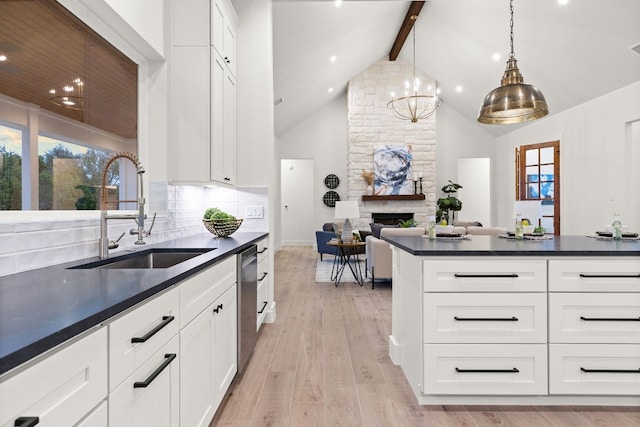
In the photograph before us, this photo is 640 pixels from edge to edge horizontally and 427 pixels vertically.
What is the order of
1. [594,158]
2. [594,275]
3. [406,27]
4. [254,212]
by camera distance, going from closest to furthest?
[594,275]
[254,212]
[594,158]
[406,27]

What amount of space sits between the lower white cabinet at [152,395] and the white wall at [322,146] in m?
7.99

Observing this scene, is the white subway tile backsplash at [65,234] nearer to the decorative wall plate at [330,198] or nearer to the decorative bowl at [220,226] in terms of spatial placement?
the decorative bowl at [220,226]

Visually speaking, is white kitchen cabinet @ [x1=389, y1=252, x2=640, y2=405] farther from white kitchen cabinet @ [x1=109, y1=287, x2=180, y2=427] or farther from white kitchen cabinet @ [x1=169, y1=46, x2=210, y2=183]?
white kitchen cabinet @ [x1=169, y1=46, x2=210, y2=183]

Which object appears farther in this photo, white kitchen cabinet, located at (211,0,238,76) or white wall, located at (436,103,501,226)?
white wall, located at (436,103,501,226)

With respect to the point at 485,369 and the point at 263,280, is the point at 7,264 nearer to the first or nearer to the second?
the point at 263,280

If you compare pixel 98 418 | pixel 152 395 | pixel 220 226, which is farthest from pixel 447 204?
pixel 98 418

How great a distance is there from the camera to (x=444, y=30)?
21.4 ft

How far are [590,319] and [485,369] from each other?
24.8 inches

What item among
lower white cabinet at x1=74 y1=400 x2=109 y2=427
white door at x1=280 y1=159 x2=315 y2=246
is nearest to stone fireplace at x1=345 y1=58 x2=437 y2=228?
white door at x1=280 y1=159 x2=315 y2=246

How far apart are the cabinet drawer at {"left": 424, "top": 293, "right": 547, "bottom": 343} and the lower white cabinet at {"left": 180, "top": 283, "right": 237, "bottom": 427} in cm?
110

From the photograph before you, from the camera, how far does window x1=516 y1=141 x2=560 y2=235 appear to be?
6711 mm

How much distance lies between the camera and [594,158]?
228 inches

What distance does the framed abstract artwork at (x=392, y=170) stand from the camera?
8.38 m

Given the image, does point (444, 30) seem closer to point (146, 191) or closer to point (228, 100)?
point (228, 100)
